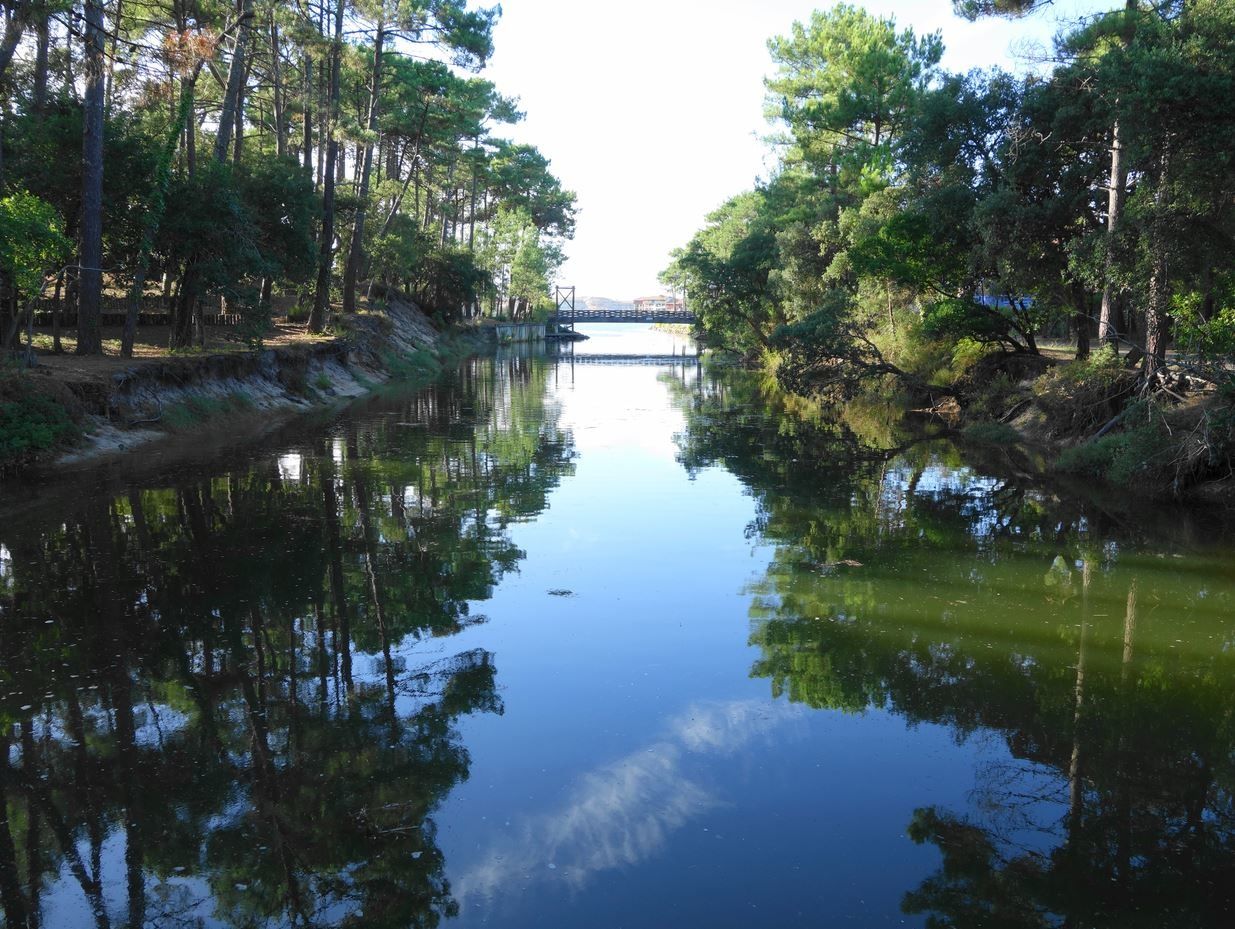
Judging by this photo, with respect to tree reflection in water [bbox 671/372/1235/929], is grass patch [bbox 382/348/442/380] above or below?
above

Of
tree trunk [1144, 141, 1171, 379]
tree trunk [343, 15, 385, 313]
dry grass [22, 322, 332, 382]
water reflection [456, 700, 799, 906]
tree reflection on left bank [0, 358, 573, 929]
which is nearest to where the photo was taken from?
tree reflection on left bank [0, 358, 573, 929]

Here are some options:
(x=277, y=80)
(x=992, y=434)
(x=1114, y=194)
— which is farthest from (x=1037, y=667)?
(x=277, y=80)

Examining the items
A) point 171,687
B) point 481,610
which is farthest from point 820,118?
point 171,687

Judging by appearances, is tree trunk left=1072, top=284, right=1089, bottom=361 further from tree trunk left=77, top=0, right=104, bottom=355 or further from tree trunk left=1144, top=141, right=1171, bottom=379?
tree trunk left=77, top=0, right=104, bottom=355

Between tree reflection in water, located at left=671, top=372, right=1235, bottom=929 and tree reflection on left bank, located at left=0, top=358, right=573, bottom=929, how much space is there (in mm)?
3221

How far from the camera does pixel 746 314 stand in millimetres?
47031

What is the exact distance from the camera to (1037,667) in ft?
28.9

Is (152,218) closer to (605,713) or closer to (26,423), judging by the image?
(26,423)

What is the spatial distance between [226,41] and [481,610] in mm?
22968

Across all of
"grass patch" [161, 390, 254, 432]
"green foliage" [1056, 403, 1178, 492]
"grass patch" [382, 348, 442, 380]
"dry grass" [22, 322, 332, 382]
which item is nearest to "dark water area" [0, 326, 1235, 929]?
"green foliage" [1056, 403, 1178, 492]

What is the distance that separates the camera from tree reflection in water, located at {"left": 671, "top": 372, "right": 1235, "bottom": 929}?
Answer: 559cm

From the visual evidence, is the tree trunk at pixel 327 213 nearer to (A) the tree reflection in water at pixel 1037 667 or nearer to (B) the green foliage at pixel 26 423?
(B) the green foliage at pixel 26 423

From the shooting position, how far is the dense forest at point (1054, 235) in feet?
51.7

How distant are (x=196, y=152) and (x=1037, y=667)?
32094 millimetres
